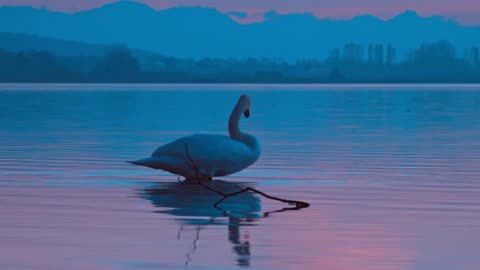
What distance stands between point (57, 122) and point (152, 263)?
3240 centimetres

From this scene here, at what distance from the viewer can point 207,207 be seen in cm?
1544

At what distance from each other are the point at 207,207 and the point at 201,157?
3.13 metres

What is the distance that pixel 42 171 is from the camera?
20625 mm

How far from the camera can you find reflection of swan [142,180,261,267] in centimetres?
1212

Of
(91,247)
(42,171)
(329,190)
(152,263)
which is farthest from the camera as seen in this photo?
(42,171)

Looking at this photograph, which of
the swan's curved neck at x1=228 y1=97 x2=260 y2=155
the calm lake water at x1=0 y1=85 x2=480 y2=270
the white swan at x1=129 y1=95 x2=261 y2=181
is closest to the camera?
the calm lake water at x1=0 y1=85 x2=480 y2=270

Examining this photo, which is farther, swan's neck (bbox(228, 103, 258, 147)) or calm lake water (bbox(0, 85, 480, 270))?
swan's neck (bbox(228, 103, 258, 147))

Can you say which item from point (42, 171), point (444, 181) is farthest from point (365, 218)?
point (42, 171)

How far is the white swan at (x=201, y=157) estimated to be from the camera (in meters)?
18.5

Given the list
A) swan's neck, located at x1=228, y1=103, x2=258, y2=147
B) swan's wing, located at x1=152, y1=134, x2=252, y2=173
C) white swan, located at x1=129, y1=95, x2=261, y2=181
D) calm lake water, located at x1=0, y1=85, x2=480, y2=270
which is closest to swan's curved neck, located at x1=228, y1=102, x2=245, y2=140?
swan's neck, located at x1=228, y1=103, x2=258, y2=147

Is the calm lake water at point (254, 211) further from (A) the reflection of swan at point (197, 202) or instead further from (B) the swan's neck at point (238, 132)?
(B) the swan's neck at point (238, 132)

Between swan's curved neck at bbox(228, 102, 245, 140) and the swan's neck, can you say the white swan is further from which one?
swan's curved neck at bbox(228, 102, 245, 140)

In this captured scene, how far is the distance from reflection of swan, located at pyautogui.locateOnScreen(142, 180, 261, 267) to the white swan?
9.0 inches

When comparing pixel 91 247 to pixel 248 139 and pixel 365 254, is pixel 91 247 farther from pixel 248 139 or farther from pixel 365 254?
pixel 248 139
